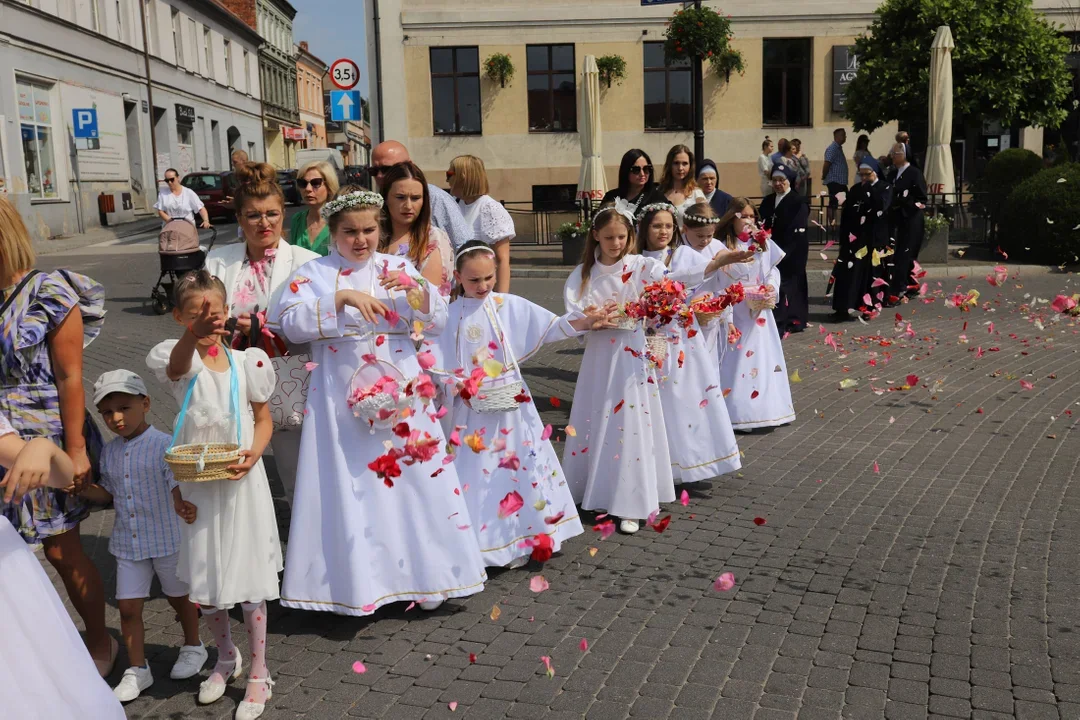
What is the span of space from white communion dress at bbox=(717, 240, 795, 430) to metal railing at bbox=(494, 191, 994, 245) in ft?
33.2

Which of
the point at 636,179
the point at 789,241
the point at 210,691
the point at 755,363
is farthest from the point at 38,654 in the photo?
the point at 789,241

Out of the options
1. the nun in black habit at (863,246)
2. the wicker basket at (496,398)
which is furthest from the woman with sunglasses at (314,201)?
the nun in black habit at (863,246)

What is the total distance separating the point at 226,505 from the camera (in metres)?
4.08

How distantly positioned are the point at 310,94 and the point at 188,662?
86.1 m

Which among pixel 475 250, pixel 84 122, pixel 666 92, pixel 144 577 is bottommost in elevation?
pixel 144 577

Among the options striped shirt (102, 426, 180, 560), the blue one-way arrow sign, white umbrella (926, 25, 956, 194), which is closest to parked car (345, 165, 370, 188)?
the blue one-way arrow sign

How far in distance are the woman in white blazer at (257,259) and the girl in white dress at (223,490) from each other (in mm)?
701

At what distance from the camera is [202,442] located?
13.5 ft

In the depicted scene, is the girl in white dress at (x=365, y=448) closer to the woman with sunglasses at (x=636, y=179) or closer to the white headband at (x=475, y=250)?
the white headband at (x=475, y=250)

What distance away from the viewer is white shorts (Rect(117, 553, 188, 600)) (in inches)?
165

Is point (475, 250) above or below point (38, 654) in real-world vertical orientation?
above

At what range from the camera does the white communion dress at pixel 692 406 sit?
6781 millimetres

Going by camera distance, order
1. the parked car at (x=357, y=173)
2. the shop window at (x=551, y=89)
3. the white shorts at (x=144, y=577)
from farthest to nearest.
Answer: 1. the shop window at (x=551, y=89)
2. the parked car at (x=357, y=173)
3. the white shorts at (x=144, y=577)

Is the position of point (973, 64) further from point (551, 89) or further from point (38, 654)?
point (38, 654)
